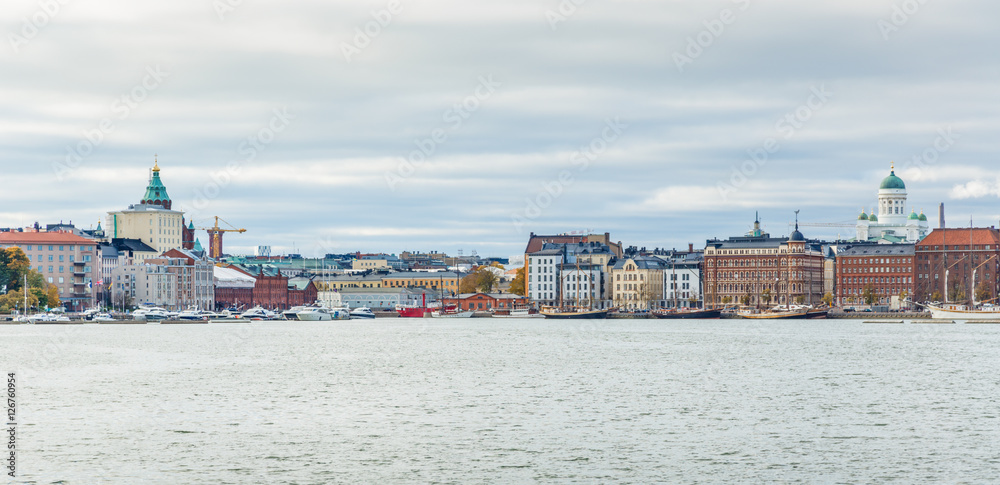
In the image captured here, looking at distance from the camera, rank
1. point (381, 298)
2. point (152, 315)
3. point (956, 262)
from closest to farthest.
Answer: point (152, 315) → point (956, 262) → point (381, 298)

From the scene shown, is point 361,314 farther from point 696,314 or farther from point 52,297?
point 696,314

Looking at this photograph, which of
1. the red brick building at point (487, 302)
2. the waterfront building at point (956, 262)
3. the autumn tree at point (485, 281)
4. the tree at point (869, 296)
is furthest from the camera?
the autumn tree at point (485, 281)

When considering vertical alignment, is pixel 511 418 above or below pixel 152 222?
below

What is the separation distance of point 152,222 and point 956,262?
352 ft

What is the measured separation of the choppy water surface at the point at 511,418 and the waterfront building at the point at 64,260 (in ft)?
303

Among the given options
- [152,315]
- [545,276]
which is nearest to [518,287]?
[545,276]

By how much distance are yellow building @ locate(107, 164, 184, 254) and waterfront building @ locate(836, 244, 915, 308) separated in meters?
91.8

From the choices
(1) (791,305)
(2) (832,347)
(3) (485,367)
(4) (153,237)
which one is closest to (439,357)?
(3) (485,367)

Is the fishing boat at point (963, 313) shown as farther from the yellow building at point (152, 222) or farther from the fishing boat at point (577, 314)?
the yellow building at point (152, 222)

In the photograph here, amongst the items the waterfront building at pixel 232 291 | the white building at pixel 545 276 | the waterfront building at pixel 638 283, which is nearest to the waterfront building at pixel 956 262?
the waterfront building at pixel 638 283

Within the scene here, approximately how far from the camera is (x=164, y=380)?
4225cm

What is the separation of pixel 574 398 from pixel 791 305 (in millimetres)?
114411

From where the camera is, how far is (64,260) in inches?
5719

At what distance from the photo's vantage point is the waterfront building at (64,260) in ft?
473
